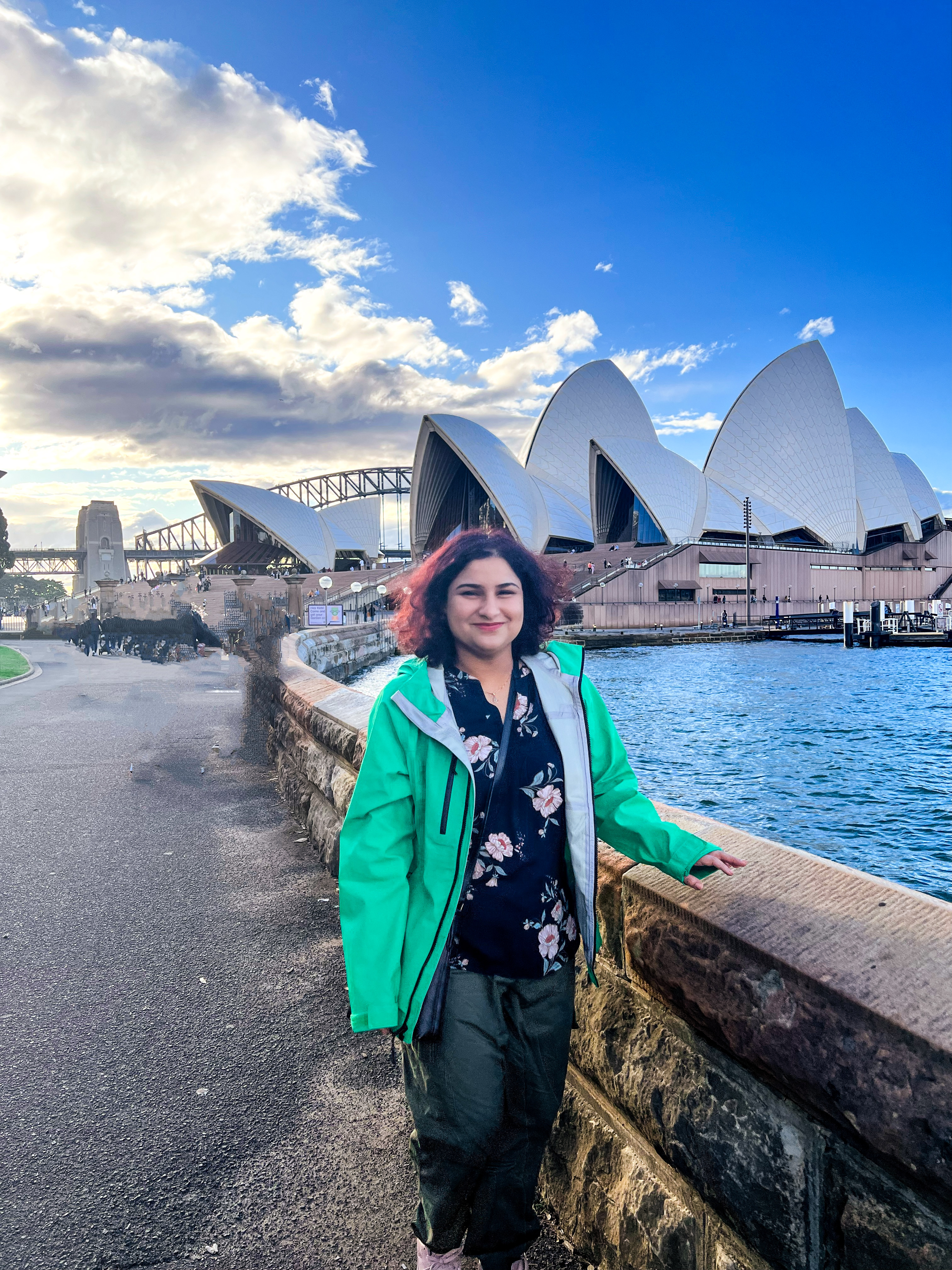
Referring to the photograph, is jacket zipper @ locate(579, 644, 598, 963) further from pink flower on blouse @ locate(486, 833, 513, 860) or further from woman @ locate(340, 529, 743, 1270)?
pink flower on blouse @ locate(486, 833, 513, 860)

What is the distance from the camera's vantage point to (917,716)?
38.1 feet

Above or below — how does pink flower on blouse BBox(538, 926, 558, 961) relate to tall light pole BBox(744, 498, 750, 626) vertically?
below

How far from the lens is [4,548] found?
43250mm

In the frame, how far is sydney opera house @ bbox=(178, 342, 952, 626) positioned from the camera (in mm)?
47312

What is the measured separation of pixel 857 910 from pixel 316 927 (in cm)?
268

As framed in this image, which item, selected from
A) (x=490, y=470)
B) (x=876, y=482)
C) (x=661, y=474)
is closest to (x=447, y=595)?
(x=490, y=470)

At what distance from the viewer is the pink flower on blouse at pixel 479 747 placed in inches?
61.4

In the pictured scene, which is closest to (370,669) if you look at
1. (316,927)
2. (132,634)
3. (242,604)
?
(242,604)

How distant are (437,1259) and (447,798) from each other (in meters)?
0.97

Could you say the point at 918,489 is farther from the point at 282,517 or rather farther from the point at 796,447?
the point at 282,517

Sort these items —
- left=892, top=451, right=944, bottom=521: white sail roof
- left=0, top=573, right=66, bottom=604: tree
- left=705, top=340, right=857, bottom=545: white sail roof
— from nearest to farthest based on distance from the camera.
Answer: left=705, top=340, right=857, bottom=545: white sail roof < left=892, top=451, right=944, bottom=521: white sail roof < left=0, top=573, right=66, bottom=604: tree

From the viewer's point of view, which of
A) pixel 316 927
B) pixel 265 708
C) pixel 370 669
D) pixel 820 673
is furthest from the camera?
pixel 370 669

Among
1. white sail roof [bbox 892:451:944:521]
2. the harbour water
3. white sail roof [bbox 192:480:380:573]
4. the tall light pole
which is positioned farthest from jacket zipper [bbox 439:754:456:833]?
white sail roof [bbox 892:451:944:521]

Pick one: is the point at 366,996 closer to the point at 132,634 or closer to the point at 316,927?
the point at 316,927
